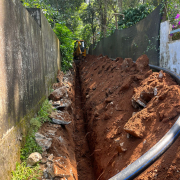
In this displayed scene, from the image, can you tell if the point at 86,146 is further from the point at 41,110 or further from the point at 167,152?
the point at 167,152

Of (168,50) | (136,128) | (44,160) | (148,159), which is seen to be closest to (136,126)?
(136,128)

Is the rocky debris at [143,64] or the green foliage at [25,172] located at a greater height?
the rocky debris at [143,64]

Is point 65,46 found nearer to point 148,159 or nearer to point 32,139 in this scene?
point 32,139

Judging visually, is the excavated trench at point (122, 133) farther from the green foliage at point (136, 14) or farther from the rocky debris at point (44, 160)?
the green foliage at point (136, 14)

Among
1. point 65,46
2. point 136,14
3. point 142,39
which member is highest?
point 136,14

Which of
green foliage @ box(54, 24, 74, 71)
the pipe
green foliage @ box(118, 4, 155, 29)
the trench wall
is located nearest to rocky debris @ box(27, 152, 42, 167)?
the pipe

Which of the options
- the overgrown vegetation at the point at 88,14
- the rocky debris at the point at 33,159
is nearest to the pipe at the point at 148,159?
the rocky debris at the point at 33,159

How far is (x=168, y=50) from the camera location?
5.27 m

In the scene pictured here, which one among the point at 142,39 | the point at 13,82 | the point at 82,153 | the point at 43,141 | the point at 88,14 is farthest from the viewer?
the point at 88,14

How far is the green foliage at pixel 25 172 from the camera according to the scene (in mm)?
2248

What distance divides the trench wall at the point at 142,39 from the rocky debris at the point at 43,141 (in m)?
4.38

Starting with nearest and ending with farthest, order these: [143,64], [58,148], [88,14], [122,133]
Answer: [58,148] → [122,133] → [143,64] → [88,14]

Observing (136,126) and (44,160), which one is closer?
(44,160)

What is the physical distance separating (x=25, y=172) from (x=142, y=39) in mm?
6205
